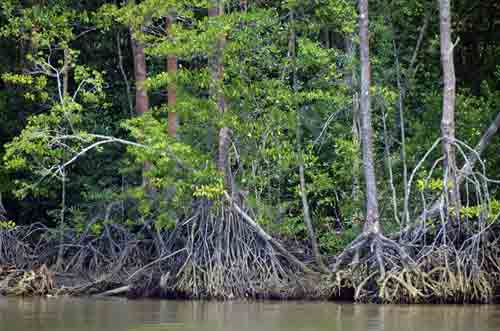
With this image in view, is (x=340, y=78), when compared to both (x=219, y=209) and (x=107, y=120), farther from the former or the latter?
(x=107, y=120)

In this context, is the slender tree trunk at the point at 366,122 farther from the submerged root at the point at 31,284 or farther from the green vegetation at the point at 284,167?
the submerged root at the point at 31,284

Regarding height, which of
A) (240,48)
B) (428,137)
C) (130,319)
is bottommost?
(130,319)

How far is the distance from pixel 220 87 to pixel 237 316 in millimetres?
4327

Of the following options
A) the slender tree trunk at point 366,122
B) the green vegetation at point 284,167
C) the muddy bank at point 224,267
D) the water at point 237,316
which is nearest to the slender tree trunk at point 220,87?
the green vegetation at point 284,167

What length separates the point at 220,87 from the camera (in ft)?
53.7

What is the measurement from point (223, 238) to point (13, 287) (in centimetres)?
376

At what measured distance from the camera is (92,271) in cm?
1827

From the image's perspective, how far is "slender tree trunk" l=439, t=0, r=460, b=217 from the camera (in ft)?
49.1

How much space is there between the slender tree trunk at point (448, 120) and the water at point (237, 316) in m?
1.66

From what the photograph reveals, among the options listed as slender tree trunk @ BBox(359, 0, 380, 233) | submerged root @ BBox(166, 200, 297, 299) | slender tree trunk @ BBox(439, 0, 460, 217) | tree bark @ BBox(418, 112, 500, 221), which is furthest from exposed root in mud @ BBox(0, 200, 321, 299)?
slender tree trunk @ BBox(439, 0, 460, 217)

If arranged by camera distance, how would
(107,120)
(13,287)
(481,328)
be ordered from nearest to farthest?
(481,328) < (13,287) < (107,120)

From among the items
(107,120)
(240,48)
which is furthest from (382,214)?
(107,120)

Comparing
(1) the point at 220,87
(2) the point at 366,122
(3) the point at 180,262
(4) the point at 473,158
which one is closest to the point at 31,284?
(3) the point at 180,262

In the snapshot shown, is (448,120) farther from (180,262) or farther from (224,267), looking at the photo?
(180,262)
